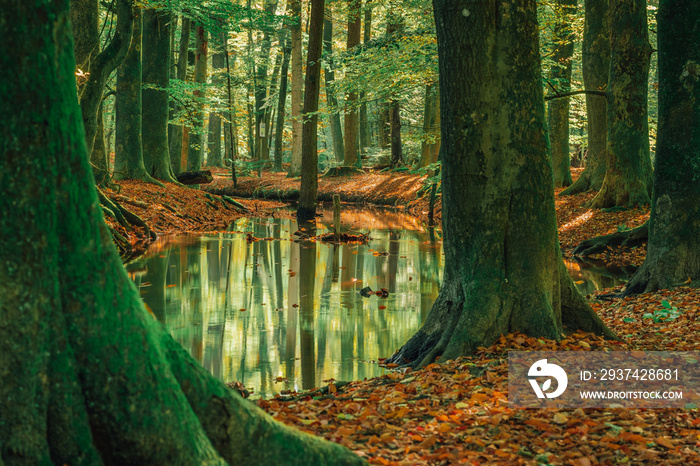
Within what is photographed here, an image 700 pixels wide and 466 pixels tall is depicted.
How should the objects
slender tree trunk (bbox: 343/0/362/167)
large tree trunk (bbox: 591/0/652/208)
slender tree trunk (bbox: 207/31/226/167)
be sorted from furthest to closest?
slender tree trunk (bbox: 207/31/226/167) → slender tree trunk (bbox: 343/0/362/167) → large tree trunk (bbox: 591/0/652/208)

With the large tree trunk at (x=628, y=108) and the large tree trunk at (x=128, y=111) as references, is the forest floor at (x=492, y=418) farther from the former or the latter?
the large tree trunk at (x=128, y=111)

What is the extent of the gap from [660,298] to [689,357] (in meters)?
2.88

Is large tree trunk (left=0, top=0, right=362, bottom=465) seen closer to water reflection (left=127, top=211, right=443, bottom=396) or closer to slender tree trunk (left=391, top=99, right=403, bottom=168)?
water reflection (left=127, top=211, right=443, bottom=396)

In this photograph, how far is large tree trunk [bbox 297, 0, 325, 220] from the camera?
18766mm

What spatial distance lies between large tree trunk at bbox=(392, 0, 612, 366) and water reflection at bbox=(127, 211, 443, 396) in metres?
1.46

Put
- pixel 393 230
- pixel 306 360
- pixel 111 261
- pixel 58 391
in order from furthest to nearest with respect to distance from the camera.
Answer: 1. pixel 393 230
2. pixel 306 360
3. pixel 111 261
4. pixel 58 391

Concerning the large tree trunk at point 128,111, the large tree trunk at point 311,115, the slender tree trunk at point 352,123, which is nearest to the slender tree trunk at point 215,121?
the slender tree trunk at point 352,123

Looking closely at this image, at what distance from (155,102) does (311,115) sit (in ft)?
18.7

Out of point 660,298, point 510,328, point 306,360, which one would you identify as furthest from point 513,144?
point 660,298

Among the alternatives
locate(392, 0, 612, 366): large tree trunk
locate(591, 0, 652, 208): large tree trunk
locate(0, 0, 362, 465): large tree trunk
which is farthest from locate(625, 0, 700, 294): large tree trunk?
locate(0, 0, 362, 465): large tree trunk

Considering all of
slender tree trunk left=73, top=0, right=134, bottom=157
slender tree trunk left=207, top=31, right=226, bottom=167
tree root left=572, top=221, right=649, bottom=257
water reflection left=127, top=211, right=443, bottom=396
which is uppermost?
slender tree trunk left=207, top=31, right=226, bottom=167

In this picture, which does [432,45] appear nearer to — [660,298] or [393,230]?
[393,230]

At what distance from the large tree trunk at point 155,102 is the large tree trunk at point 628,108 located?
535 inches

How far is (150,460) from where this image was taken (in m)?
2.35
